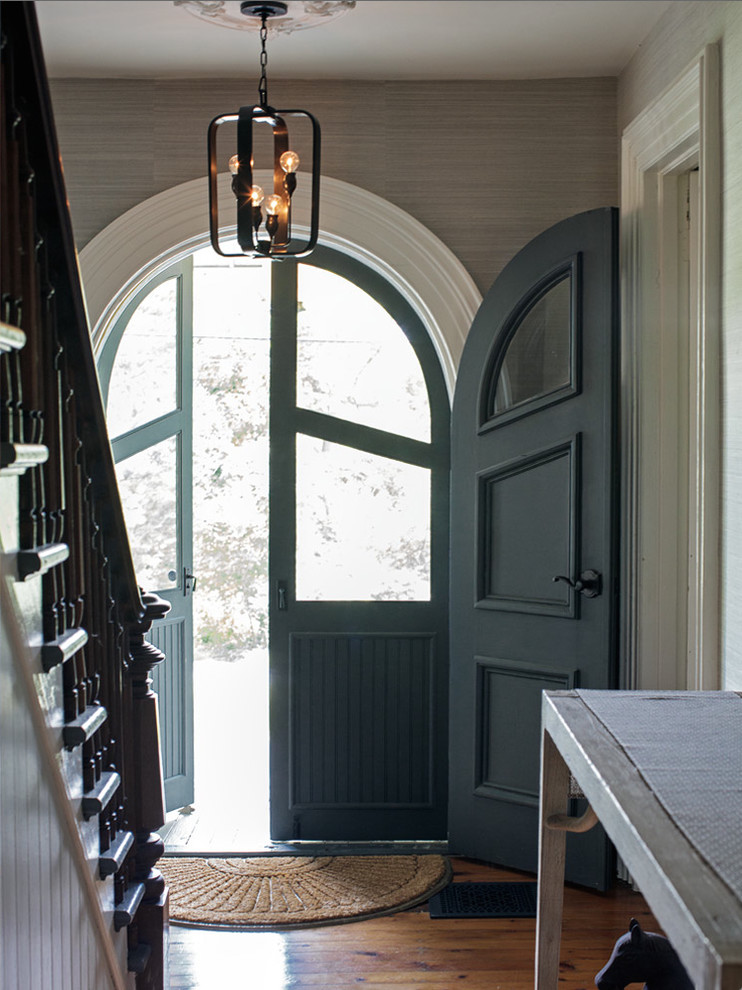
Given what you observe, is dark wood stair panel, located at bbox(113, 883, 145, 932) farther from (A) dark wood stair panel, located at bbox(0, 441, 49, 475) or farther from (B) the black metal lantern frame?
(B) the black metal lantern frame

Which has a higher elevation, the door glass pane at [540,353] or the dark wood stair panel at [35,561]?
the door glass pane at [540,353]

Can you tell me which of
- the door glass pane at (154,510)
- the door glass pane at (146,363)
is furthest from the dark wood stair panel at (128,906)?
the door glass pane at (146,363)

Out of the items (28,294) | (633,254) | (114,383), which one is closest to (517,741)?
(633,254)

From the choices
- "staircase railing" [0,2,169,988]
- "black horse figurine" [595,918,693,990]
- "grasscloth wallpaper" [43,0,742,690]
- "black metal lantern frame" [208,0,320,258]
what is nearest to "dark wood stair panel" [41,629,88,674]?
"staircase railing" [0,2,169,988]

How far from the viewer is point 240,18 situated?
312cm

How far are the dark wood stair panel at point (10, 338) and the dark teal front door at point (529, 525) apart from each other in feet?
7.18

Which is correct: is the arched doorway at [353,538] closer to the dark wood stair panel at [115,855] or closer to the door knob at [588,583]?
the door knob at [588,583]

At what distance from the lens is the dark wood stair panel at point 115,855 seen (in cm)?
202

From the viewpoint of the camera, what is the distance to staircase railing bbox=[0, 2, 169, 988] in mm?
1529

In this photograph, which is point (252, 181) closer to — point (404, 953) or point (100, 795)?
point (100, 795)

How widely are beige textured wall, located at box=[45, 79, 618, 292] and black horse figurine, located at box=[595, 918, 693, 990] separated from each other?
2421 millimetres

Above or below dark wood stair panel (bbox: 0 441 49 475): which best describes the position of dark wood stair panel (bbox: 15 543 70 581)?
below

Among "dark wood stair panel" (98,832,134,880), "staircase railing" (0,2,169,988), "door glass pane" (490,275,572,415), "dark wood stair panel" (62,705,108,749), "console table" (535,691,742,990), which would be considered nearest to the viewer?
"console table" (535,691,742,990)

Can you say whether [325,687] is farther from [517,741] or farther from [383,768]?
[517,741]
